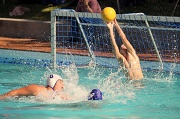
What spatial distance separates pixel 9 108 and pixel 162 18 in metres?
3.24

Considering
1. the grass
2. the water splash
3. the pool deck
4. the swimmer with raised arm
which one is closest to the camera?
the water splash

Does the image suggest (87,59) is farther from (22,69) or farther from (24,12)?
(24,12)

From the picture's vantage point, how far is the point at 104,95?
842 centimetres

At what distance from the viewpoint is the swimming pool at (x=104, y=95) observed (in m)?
7.36

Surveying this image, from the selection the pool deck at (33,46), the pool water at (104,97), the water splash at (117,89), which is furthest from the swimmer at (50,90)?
the pool deck at (33,46)

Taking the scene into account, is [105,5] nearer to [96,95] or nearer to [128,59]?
[128,59]

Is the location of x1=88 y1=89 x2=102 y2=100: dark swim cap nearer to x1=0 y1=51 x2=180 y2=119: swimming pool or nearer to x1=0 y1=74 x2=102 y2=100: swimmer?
x1=0 y1=74 x2=102 y2=100: swimmer

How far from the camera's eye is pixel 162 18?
946cm

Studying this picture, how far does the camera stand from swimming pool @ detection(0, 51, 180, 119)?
290 inches

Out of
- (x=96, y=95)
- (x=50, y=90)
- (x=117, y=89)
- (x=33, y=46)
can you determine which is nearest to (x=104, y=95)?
(x=117, y=89)

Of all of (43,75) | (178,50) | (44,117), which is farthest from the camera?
(178,50)

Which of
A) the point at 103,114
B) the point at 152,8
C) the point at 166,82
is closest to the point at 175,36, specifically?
the point at 166,82

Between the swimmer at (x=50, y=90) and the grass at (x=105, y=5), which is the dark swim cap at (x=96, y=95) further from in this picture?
the grass at (x=105, y=5)

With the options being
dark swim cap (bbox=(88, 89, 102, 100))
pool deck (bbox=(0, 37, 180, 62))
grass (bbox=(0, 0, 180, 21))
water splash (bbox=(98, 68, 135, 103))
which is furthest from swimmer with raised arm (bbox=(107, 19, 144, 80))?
grass (bbox=(0, 0, 180, 21))
